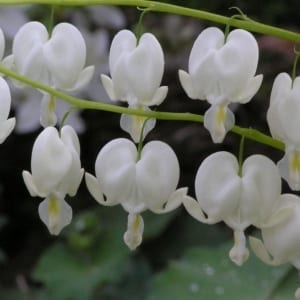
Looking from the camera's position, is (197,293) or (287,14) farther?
(287,14)

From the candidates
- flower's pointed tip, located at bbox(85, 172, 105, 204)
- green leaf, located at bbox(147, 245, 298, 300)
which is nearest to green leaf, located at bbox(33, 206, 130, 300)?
green leaf, located at bbox(147, 245, 298, 300)

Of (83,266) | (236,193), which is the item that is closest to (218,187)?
(236,193)

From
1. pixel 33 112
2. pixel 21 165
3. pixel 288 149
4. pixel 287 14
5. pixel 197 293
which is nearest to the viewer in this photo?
pixel 288 149

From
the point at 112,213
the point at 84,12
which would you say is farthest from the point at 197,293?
the point at 84,12

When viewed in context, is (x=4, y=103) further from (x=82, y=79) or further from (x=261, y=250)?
(x=261, y=250)

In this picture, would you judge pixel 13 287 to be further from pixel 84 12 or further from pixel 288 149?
pixel 288 149

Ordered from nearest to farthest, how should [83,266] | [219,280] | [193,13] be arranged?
[193,13] → [219,280] → [83,266]

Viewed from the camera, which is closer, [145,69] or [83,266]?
[145,69]

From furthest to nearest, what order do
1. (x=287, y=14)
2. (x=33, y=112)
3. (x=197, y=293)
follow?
(x=287, y=14), (x=33, y=112), (x=197, y=293)
